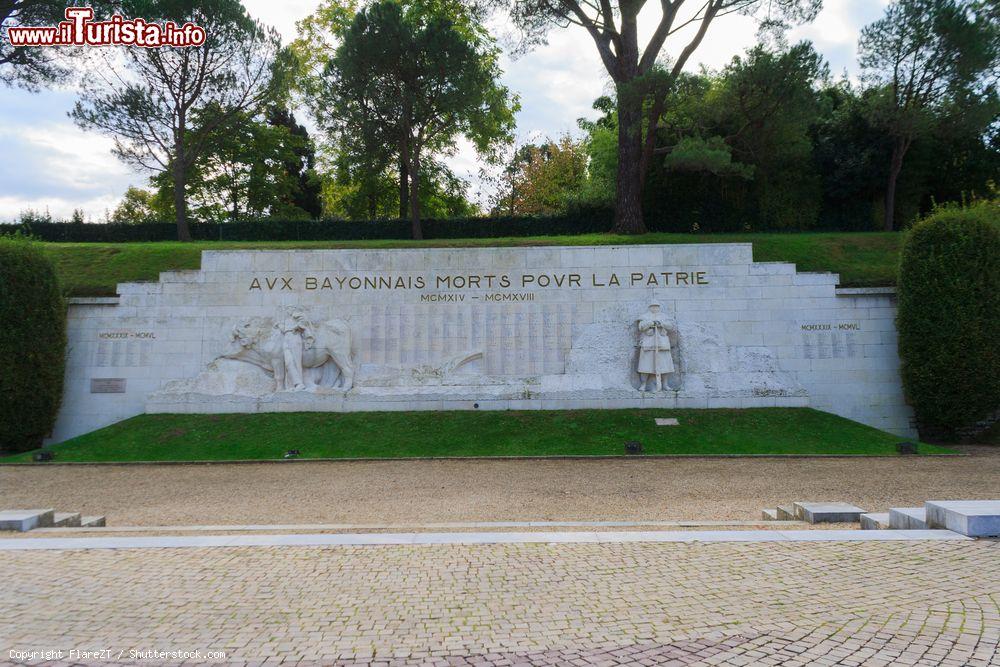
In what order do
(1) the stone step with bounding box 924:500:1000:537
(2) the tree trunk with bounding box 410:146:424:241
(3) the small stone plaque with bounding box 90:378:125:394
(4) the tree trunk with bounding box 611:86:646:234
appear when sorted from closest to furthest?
(1) the stone step with bounding box 924:500:1000:537 < (3) the small stone plaque with bounding box 90:378:125:394 < (4) the tree trunk with bounding box 611:86:646:234 < (2) the tree trunk with bounding box 410:146:424:241

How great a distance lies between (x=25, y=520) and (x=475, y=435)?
8229mm

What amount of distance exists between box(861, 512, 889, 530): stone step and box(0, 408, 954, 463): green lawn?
5719 millimetres

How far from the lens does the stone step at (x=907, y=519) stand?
6629mm

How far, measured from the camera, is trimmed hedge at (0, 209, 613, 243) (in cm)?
2555

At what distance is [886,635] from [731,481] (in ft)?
21.7

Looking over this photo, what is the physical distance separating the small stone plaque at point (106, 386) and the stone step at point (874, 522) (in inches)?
623

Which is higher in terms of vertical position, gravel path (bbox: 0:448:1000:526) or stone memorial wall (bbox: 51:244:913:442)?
stone memorial wall (bbox: 51:244:913:442)

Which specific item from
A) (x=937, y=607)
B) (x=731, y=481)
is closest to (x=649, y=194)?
(x=731, y=481)

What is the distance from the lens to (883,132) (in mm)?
24406

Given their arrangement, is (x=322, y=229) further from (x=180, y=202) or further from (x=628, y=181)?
(x=628, y=181)

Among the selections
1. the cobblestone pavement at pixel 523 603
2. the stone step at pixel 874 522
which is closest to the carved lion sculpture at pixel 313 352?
the cobblestone pavement at pixel 523 603

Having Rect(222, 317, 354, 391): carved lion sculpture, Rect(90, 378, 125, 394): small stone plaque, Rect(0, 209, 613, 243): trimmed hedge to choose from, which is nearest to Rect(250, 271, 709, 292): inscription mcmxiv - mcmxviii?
Rect(222, 317, 354, 391): carved lion sculpture

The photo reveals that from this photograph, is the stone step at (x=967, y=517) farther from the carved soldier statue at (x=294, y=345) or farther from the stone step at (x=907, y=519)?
the carved soldier statue at (x=294, y=345)

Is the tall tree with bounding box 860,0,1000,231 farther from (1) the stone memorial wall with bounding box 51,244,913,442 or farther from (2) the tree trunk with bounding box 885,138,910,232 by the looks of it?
(1) the stone memorial wall with bounding box 51,244,913,442
